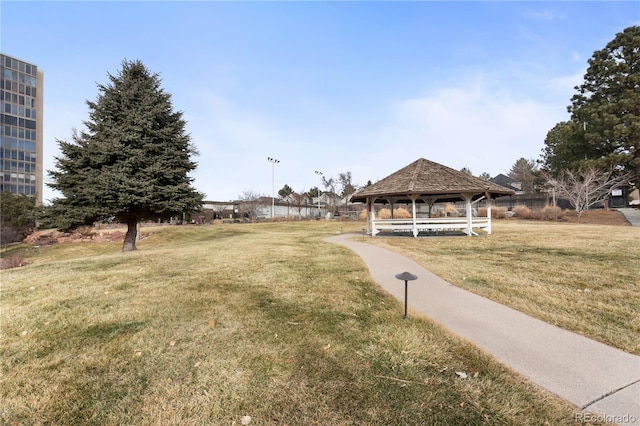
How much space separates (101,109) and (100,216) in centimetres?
536

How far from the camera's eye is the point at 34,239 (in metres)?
26.6

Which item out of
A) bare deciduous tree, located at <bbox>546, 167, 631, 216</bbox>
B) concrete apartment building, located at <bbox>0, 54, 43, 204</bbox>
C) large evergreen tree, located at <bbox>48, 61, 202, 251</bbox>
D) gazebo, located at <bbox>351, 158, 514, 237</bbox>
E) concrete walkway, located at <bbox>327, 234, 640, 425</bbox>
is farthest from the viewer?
concrete apartment building, located at <bbox>0, 54, 43, 204</bbox>

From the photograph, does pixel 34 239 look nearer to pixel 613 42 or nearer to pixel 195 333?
Result: pixel 195 333

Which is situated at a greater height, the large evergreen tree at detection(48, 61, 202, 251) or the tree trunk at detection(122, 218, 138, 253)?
the large evergreen tree at detection(48, 61, 202, 251)

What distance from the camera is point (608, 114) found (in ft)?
95.7

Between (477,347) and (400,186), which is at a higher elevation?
(400,186)

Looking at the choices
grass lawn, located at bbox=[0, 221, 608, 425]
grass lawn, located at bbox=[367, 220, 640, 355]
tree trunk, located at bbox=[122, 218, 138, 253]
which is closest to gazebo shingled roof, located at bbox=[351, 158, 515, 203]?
grass lawn, located at bbox=[367, 220, 640, 355]

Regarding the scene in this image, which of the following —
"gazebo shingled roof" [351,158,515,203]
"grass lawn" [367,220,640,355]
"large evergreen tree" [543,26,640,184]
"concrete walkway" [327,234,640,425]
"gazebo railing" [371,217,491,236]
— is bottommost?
"concrete walkway" [327,234,640,425]

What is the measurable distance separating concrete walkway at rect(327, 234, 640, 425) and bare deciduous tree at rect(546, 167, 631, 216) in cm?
3178

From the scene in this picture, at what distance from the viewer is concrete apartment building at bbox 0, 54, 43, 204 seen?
54.5 m

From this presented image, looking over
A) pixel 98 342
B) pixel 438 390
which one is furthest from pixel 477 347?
pixel 98 342

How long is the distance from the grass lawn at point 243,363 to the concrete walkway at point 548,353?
0.30 meters

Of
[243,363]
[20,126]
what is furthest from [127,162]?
[20,126]

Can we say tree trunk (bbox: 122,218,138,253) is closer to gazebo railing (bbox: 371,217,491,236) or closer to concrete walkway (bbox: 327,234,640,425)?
gazebo railing (bbox: 371,217,491,236)
